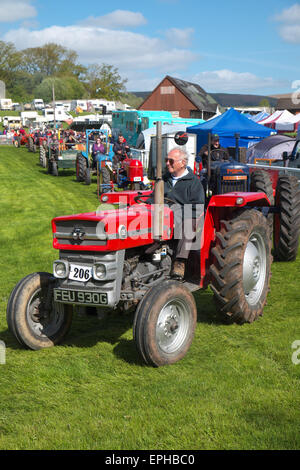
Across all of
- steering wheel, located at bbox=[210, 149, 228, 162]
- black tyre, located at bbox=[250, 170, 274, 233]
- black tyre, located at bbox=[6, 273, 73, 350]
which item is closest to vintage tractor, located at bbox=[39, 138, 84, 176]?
steering wheel, located at bbox=[210, 149, 228, 162]

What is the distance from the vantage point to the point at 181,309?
4.22 m

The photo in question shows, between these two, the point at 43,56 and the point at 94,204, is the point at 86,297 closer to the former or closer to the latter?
the point at 94,204

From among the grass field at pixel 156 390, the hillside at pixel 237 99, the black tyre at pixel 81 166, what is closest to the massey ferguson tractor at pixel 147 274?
the grass field at pixel 156 390

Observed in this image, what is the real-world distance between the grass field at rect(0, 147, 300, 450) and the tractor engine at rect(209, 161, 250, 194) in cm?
251

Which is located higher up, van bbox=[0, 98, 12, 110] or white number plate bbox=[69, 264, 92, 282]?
van bbox=[0, 98, 12, 110]

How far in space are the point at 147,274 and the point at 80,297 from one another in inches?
26.8

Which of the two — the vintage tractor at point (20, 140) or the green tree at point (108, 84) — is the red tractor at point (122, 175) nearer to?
the vintage tractor at point (20, 140)

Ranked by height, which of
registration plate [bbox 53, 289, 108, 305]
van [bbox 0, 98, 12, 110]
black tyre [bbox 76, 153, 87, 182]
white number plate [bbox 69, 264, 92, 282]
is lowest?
registration plate [bbox 53, 289, 108, 305]

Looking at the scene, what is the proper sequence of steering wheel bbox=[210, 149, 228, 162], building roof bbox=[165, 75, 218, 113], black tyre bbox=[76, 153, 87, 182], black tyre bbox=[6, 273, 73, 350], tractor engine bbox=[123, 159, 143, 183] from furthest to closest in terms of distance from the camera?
building roof bbox=[165, 75, 218, 113] → black tyre bbox=[76, 153, 87, 182] → tractor engine bbox=[123, 159, 143, 183] → steering wheel bbox=[210, 149, 228, 162] → black tyre bbox=[6, 273, 73, 350]

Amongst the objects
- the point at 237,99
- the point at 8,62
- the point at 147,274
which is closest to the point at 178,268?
the point at 147,274

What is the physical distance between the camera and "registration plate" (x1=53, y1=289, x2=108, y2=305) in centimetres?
391

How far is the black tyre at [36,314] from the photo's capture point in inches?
167

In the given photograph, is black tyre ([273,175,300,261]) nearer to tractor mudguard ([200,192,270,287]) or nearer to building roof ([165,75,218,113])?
tractor mudguard ([200,192,270,287])

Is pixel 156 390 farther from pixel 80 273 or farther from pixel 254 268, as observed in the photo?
pixel 254 268
